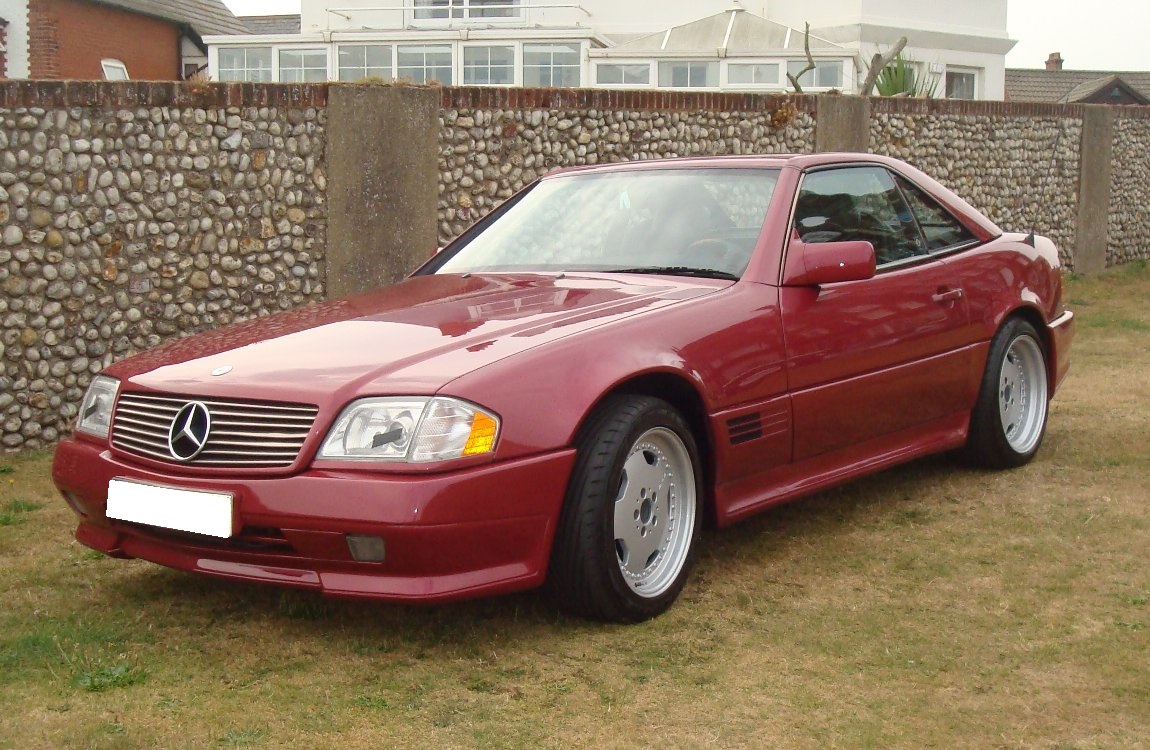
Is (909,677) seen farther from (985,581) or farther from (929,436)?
(929,436)

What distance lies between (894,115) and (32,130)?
909 centimetres

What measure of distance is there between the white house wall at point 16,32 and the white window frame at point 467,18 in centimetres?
771

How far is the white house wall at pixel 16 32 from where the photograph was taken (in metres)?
27.1

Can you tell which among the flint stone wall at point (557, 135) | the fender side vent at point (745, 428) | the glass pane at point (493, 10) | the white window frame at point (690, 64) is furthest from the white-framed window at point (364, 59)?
the fender side vent at point (745, 428)

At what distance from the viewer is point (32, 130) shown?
7539 mm

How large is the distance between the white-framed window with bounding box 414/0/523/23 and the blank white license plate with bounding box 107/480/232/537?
2593 centimetres

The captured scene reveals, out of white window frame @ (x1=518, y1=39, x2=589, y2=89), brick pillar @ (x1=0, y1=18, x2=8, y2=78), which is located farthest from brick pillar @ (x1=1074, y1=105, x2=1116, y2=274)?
brick pillar @ (x1=0, y1=18, x2=8, y2=78)

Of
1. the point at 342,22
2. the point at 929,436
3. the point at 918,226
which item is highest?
the point at 342,22

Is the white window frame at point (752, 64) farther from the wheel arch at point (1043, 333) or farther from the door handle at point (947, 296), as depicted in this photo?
the door handle at point (947, 296)

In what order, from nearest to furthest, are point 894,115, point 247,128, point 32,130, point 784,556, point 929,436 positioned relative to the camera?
point 784,556, point 929,436, point 32,130, point 247,128, point 894,115

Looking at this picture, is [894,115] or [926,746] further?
[894,115]

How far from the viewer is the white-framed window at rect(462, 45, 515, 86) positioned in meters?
26.5

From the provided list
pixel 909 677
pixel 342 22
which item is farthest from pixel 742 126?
pixel 342 22

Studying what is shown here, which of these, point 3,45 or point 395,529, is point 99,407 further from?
point 3,45
